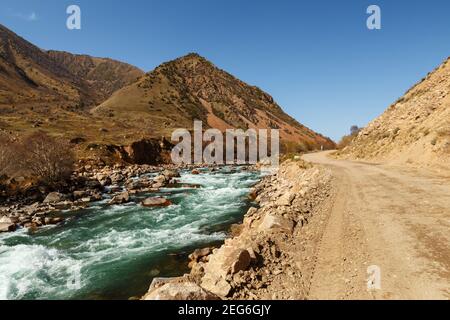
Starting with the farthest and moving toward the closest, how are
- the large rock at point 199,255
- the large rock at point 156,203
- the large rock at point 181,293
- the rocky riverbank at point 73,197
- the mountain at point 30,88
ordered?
the mountain at point 30,88 < the large rock at point 156,203 < the rocky riverbank at point 73,197 < the large rock at point 199,255 < the large rock at point 181,293

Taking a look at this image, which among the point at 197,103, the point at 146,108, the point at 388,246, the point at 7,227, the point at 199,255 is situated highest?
the point at 197,103

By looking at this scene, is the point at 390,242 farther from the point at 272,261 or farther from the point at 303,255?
the point at 272,261

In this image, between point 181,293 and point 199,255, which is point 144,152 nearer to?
point 199,255

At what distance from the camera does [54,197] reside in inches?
1151

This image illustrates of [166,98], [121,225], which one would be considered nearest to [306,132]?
[166,98]

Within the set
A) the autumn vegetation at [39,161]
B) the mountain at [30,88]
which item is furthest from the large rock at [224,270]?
the mountain at [30,88]

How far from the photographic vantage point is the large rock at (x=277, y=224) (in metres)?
11.8

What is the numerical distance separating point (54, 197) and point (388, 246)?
28481 millimetres

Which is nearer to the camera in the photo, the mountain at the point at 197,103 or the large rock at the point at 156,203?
the large rock at the point at 156,203

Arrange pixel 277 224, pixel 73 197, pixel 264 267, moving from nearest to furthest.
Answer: pixel 264 267, pixel 277 224, pixel 73 197

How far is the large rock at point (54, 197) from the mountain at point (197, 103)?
6321cm

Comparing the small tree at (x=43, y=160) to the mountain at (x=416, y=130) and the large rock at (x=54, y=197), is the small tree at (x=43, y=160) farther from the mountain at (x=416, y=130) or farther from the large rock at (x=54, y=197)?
the mountain at (x=416, y=130)

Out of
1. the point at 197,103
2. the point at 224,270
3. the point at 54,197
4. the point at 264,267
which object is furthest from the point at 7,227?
the point at 197,103
